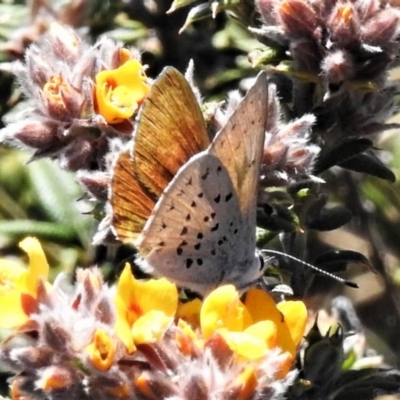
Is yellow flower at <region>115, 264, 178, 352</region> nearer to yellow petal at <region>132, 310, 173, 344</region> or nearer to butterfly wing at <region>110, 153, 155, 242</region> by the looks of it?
yellow petal at <region>132, 310, 173, 344</region>

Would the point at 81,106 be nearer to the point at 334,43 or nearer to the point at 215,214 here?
the point at 215,214

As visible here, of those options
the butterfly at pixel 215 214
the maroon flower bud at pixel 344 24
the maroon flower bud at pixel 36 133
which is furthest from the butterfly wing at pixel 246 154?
the maroon flower bud at pixel 36 133

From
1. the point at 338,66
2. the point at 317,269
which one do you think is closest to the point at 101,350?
the point at 317,269

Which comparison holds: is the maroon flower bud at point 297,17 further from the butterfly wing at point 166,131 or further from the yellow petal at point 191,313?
the yellow petal at point 191,313

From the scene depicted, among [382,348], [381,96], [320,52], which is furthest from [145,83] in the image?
[382,348]

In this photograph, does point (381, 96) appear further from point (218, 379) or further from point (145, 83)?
point (218, 379)

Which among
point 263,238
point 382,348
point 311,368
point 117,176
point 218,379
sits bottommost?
point 382,348

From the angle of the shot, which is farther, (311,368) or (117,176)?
(311,368)
